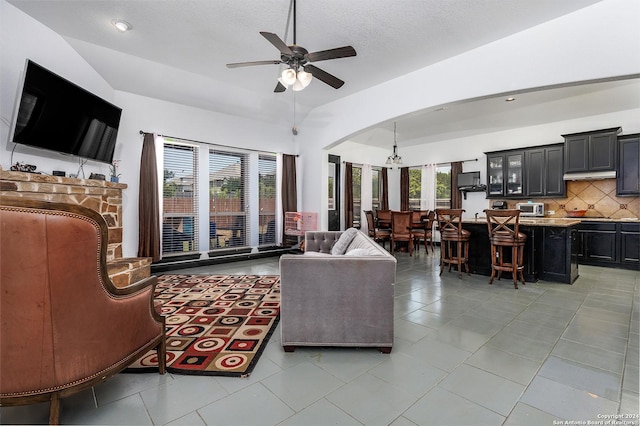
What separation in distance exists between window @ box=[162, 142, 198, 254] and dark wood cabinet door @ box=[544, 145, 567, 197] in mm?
7651

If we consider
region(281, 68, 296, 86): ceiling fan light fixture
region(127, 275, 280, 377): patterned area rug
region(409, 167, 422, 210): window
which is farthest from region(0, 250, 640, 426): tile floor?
region(409, 167, 422, 210): window

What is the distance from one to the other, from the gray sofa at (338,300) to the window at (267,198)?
4.32 meters

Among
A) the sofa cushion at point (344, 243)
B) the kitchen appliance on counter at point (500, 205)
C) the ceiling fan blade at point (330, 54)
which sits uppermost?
the ceiling fan blade at point (330, 54)

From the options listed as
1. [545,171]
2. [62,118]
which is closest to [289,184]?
[62,118]

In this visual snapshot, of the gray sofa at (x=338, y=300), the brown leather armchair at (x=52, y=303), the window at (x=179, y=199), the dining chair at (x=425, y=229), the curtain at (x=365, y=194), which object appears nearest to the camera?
the brown leather armchair at (x=52, y=303)

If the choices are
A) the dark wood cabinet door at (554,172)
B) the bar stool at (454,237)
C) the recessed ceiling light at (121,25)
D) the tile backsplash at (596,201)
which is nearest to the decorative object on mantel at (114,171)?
the recessed ceiling light at (121,25)

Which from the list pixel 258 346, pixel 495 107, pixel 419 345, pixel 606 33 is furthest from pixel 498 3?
pixel 258 346

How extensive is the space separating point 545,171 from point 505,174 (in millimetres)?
795

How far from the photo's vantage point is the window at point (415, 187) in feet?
29.8

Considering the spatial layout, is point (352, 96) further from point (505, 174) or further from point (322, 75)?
point (505, 174)

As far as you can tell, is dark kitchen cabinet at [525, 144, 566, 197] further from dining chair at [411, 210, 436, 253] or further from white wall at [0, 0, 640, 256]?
dining chair at [411, 210, 436, 253]

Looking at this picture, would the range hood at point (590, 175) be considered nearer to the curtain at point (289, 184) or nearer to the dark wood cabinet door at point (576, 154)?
the dark wood cabinet door at point (576, 154)

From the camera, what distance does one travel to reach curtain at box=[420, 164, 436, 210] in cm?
860

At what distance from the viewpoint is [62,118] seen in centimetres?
324
